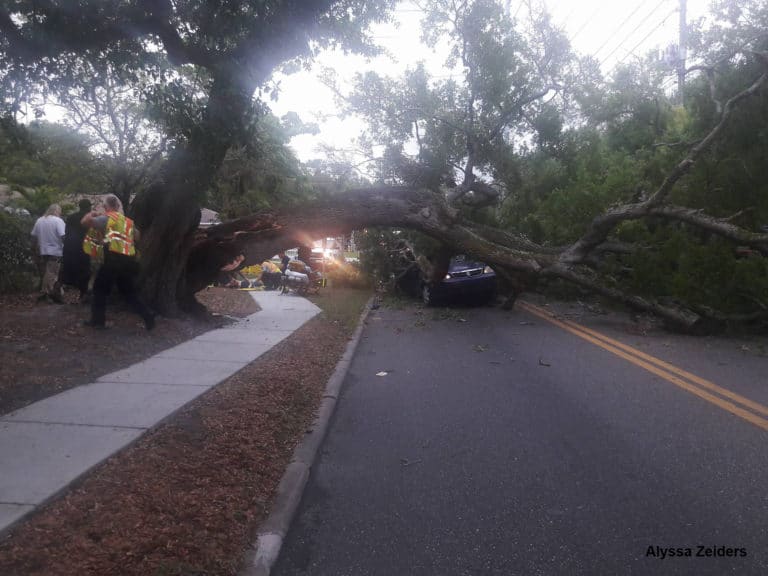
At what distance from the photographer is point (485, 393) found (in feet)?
25.4

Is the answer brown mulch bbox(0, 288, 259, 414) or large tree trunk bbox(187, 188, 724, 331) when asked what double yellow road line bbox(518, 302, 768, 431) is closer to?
large tree trunk bbox(187, 188, 724, 331)

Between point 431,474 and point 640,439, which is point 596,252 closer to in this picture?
point 640,439

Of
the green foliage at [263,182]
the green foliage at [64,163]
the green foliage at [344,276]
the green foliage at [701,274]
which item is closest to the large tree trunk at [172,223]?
the green foliage at [64,163]

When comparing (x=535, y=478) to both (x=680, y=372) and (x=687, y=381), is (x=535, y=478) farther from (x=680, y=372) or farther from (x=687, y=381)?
(x=680, y=372)

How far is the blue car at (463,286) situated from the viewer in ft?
54.2

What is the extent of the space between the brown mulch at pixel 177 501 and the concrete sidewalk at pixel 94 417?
0.14 meters

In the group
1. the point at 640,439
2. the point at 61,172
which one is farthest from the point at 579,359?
the point at 61,172

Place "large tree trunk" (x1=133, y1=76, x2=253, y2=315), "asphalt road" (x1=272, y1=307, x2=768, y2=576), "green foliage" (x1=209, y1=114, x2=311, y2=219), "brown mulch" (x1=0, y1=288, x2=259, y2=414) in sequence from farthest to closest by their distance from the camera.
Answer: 1. "green foliage" (x1=209, y1=114, x2=311, y2=219)
2. "large tree trunk" (x1=133, y1=76, x2=253, y2=315)
3. "brown mulch" (x1=0, y1=288, x2=259, y2=414)
4. "asphalt road" (x1=272, y1=307, x2=768, y2=576)

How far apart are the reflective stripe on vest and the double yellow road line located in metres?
6.90

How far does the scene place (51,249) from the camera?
11.7 metres

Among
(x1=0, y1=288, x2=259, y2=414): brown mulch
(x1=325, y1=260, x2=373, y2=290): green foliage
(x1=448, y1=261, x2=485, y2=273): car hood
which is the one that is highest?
(x1=448, y1=261, x2=485, y2=273): car hood

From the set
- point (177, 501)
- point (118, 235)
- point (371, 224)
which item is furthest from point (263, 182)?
point (177, 501)

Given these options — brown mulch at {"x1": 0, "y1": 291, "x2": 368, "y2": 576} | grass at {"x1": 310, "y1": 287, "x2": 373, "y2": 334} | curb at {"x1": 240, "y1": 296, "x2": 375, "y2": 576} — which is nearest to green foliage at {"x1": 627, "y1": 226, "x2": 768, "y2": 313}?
grass at {"x1": 310, "y1": 287, "x2": 373, "y2": 334}

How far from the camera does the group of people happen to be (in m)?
9.23
